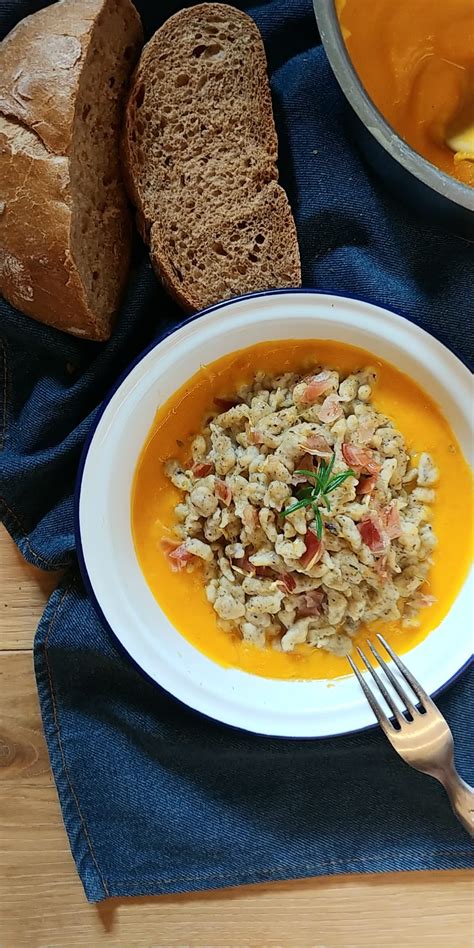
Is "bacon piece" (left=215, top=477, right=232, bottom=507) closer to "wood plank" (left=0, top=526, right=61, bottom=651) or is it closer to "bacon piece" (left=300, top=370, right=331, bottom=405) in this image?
"bacon piece" (left=300, top=370, right=331, bottom=405)

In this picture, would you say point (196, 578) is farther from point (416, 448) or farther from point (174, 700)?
point (416, 448)

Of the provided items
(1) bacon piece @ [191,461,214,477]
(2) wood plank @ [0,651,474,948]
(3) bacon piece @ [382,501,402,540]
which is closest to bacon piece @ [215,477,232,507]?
(1) bacon piece @ [191,461,214,477]

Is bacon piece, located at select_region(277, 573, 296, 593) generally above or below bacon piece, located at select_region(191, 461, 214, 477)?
below

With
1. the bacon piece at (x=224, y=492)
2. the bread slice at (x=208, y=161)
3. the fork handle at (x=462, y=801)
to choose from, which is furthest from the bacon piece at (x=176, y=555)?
the fork handle at (x=462, y=801)

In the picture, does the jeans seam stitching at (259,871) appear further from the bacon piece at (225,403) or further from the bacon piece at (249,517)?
the bacon piece at (225,403)

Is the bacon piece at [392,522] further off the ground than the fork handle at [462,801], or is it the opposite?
the bacon piece at [392,522]

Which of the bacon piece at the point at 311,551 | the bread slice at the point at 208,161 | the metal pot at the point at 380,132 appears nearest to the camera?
the metal pot at the point at 380,132

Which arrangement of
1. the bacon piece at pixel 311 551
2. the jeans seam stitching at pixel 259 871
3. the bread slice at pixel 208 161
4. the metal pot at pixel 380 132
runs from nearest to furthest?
the metal pot at pixel 380 132
the bacon piece at pixel 311 551
the bread slice at pixel 208 161
the jeans seam stitching at pixel 259 871
